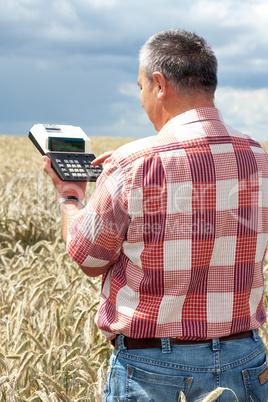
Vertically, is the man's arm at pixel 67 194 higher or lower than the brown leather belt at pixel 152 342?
higher

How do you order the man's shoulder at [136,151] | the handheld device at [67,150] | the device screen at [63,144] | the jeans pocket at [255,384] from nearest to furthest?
1. the man's shoulder at [136,151]
2. the jeans pocket at [255,384]
3. the handheld device at [67,150]
4. the device screen at [63,144]

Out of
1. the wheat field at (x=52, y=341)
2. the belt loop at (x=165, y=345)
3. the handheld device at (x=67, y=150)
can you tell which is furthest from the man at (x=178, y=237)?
the handheld device at (x=67, y=150)

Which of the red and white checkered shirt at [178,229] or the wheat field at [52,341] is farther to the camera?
the wheat field at [52,341]

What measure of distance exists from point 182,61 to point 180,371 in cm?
108

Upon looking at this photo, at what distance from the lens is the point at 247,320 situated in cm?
182

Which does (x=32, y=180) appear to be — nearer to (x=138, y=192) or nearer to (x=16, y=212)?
(x=16, y=212)

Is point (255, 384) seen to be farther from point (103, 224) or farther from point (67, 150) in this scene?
point (67, 150)

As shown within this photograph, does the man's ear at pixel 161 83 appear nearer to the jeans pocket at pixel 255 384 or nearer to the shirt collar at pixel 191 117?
the shirt collar at pixel 191 117

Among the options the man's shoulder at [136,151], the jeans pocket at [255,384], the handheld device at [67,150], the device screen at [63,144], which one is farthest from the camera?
the device screen at [63,144]

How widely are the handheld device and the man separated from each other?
53 centimetres

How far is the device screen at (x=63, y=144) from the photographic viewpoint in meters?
2.41

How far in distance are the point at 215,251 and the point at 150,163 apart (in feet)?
1.29

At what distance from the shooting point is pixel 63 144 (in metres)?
2.43

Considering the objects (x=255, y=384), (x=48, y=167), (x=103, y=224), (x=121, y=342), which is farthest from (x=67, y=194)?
(x=255, y=384)
